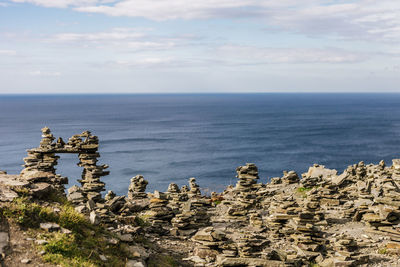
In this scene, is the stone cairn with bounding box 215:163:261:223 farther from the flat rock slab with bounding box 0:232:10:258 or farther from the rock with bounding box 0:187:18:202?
the flat rock slab with bounding box 0:232:10:258

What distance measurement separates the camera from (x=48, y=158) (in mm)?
37156

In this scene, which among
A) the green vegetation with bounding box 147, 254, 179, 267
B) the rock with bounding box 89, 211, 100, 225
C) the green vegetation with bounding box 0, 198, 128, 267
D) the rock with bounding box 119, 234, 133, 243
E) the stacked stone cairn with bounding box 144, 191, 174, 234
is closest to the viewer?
the green vegetation with bounding box 0, 198, 128, 267

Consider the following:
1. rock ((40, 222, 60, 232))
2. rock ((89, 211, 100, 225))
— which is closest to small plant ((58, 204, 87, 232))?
rock ((40, 222, 60, 232))

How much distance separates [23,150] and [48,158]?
123 metres

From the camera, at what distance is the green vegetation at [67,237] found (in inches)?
639

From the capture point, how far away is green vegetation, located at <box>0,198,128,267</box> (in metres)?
16.2

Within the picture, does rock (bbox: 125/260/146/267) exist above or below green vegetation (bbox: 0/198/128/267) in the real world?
below

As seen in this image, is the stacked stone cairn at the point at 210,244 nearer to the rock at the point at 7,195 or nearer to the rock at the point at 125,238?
the rock at the point at 125,238

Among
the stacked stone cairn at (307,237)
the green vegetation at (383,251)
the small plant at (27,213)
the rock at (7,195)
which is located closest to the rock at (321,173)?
the stacked stone cairn at (307,237)

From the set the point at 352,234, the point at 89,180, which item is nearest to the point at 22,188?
the point at 89,180

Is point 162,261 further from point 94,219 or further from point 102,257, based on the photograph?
point 102,257

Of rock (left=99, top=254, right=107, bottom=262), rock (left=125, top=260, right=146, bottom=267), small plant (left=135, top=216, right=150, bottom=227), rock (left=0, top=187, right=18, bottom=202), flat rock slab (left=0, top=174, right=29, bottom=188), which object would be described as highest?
flat rock slab (left=0, top=174, right=29, bottom=188)

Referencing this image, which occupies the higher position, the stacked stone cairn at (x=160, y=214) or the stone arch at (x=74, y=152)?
the stone arch at (x=74, y=152)

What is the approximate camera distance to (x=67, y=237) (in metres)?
17.4
